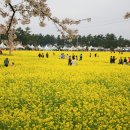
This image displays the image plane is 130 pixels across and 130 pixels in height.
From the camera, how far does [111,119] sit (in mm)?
18438

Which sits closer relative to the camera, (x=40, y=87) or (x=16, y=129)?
(x=16, y=129)

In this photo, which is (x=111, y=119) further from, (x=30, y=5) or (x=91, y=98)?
(x=30, y=5)

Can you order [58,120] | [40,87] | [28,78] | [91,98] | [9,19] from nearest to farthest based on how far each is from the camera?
1. [9,19]
2. [58,120]
3. [91,98]
4. [40,87]
5. [28,78]

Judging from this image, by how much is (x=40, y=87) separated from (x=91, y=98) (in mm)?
6518

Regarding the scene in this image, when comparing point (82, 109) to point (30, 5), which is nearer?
point (30, 5)

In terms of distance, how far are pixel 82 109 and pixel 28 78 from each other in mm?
17276

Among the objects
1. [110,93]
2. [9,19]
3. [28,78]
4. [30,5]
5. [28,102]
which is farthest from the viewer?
[28,78]

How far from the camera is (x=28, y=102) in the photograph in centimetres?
2302

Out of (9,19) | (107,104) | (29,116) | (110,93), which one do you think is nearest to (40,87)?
(110,93)

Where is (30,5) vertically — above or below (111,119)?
above

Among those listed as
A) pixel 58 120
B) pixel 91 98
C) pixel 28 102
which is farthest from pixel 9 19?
pixel 91 98

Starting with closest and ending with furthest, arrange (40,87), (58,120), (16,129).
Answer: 1. (16,129)
2. (58,120)
3. (40,87)

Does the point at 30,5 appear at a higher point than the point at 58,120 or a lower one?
higher

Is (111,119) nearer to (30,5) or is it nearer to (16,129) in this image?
(16,129)
